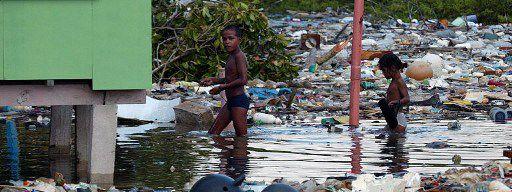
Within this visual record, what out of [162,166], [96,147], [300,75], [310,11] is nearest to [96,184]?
[96,147]

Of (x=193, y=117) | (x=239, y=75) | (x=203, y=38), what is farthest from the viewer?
(x=203, y=38)

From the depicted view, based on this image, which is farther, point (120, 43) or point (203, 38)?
point (203, 38)

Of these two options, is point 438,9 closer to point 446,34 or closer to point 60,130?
point 446,34

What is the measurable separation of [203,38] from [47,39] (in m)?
9.71

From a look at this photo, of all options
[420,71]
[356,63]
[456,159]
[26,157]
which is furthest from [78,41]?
[420,71]

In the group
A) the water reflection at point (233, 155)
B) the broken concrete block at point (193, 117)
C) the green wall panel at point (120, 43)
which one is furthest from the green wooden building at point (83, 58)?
the broken concrete block at point (193, 117)

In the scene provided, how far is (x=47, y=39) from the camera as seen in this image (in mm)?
9789

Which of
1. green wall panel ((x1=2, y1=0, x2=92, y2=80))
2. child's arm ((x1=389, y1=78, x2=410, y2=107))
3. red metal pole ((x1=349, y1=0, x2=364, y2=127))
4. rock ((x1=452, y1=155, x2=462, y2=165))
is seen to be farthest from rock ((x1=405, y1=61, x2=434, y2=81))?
green wall panel ((x1=2, y1=0, x2=92, y2=80))

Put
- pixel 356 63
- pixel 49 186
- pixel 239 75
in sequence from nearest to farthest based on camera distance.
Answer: pixel 49 186
pixel 239 75
pixel 356 63

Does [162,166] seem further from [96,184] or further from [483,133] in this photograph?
[483,133]

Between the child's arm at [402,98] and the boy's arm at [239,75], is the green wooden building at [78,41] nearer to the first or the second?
the boy's arm at [239,75]

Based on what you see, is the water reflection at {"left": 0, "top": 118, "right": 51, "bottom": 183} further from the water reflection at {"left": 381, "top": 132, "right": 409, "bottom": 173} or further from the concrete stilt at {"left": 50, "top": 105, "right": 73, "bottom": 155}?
the water reflection at {"left": 381, "top": 132, "right": 409, "bottom": 173}

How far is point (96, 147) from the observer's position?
33.1ft

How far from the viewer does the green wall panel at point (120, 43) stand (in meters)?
9.88
